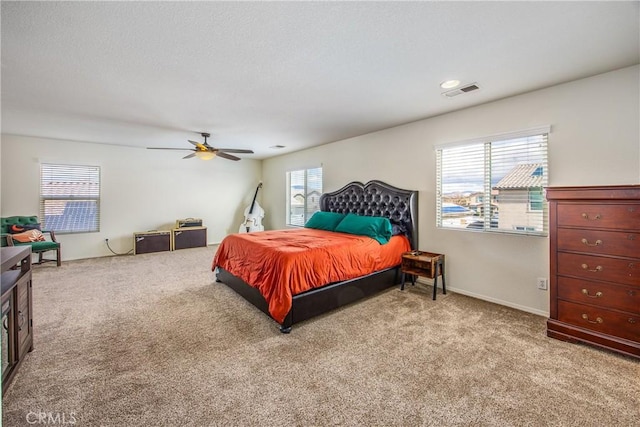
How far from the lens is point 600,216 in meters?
2.22

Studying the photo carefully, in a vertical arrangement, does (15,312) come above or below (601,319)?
above

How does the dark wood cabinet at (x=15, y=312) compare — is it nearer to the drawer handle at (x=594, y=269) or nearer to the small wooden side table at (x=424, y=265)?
the small wooden side table at (x=424, y=265)

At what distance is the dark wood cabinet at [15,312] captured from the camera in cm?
180

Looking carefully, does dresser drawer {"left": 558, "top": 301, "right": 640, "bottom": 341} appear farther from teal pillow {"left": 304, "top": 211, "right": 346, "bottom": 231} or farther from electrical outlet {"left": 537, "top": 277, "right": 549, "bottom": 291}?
teal pillow {"left": 304, "top": 211, "right": 346, "bottom": 231}

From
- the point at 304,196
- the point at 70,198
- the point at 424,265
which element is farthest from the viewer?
the point at 304,196

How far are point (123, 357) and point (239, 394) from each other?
3.59 ft

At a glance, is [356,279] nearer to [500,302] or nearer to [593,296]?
[500,302]

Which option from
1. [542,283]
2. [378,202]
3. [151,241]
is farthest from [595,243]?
[151,241]

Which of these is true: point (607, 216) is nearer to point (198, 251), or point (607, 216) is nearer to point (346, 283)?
point (346, 283)

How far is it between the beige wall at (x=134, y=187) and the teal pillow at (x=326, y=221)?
135 inches

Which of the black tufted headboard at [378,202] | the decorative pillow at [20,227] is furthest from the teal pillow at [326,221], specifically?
the decorative pillow at [20,227]

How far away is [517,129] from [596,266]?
5.19 feet

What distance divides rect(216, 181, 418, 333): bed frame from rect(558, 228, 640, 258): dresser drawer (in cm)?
179

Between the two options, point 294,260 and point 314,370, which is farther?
point 294,260
